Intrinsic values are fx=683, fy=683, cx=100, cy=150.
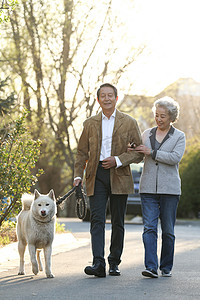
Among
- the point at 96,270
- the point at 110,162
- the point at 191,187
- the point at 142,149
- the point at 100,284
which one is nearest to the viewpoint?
the point at 100,284

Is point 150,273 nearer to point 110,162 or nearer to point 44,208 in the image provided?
point 110,162

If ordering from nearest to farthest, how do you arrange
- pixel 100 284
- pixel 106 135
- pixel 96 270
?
pixel 100 284 < pixel 96 270 < pixel 106 135

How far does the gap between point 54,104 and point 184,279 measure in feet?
69.0

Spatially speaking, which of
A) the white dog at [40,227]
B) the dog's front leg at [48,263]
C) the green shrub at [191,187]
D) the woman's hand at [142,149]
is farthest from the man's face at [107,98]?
the green shrub at [191,187]

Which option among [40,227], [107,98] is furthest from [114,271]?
[107,98]

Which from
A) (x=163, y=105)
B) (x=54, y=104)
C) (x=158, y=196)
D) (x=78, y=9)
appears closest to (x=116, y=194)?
(x=158, y=196)

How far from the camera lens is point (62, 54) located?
25.9 m

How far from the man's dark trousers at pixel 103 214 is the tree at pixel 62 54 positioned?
1677cm

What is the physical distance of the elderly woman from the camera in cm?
765

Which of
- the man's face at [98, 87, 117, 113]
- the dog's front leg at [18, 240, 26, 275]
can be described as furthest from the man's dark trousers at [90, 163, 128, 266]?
the dog's front leg at [18, 240, 26, 275]

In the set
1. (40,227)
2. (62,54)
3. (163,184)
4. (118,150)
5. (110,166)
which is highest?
(62,54)

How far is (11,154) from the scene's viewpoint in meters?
11.1

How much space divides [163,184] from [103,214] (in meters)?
0.76

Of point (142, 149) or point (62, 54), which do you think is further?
point (62, 54)
